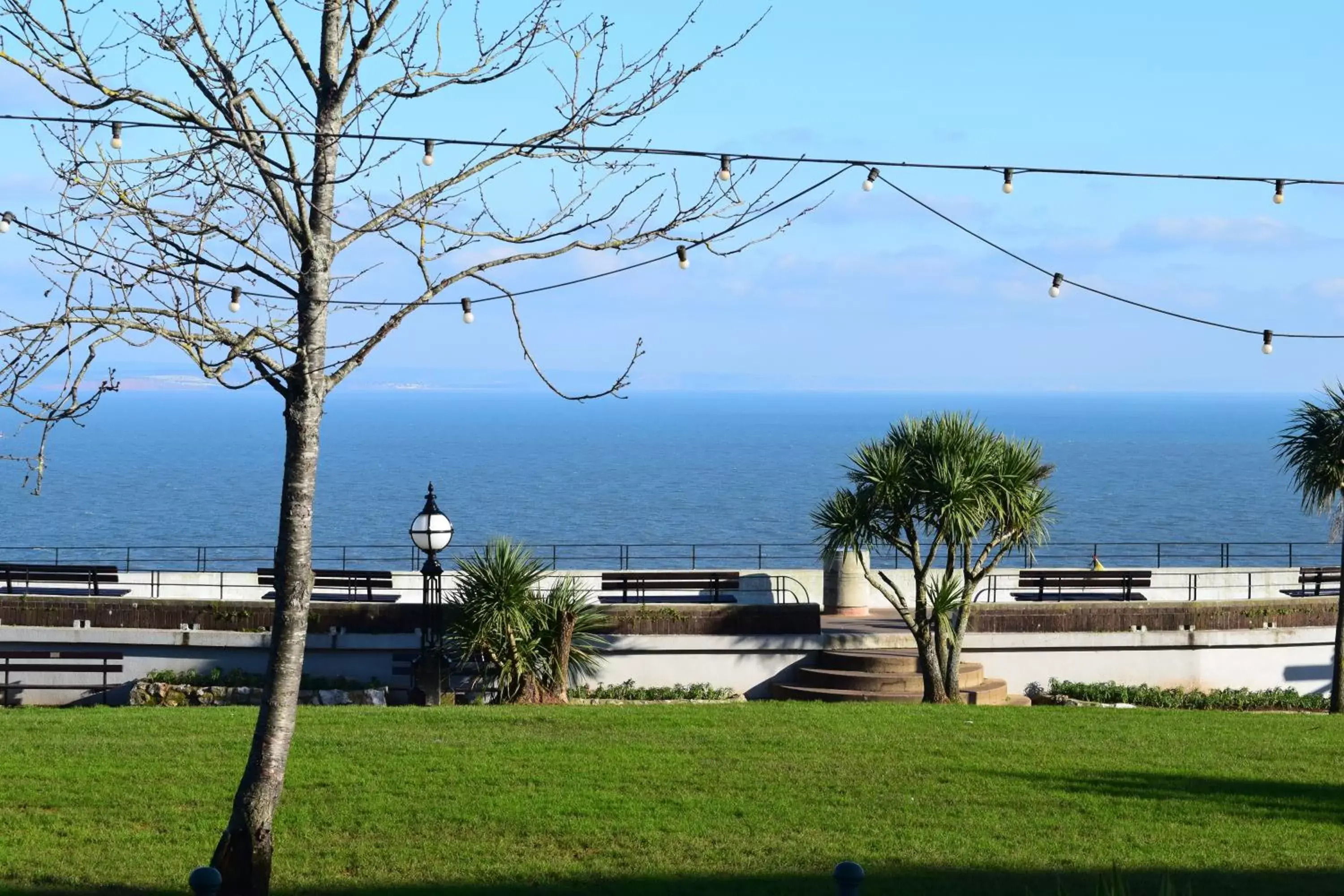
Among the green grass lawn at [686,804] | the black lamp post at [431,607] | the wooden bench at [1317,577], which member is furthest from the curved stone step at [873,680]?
the wooden bench at [1317,577]

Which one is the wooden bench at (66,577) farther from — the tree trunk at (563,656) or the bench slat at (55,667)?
the tree trunk at (563,656)

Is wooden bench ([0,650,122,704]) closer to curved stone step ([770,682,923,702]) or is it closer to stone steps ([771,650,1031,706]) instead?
stone steps ([771,650,1031,706])

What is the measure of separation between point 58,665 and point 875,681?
1167 centimetres

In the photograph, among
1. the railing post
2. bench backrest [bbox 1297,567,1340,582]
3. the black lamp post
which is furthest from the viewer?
bench backrest [bbox 1297,567,1340,582]

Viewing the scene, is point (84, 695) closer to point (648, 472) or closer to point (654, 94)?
point (654, 94)

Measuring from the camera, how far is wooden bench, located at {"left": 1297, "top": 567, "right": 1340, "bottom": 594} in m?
26.0

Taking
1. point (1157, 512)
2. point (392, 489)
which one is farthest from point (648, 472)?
point (1157, 512)

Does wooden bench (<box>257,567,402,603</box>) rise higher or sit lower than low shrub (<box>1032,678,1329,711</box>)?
higher

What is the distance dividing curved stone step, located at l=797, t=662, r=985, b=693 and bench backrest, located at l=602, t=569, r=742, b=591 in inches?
143

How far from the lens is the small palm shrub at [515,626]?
61.1 ft

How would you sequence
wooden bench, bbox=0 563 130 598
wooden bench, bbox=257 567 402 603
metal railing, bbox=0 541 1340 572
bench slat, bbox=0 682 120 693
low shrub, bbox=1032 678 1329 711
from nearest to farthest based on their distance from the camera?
low shrub, bbox=1032 678 1329 711, bench slat, bbox=0 682 120 693, wooden bench, bbox=0 563 130 598, wooden bench, bbox=257 567 402 603, metal railing, bbox=0 541 1340 572

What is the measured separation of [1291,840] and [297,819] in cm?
668

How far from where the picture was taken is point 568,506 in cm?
8294

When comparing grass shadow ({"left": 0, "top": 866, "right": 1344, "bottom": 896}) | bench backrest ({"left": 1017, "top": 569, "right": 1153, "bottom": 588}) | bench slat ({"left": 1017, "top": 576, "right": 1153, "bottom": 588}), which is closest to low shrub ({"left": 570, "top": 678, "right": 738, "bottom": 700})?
bench slat ({"left": 1017, "top": 576, "right": 1153, "bottom": 588})
